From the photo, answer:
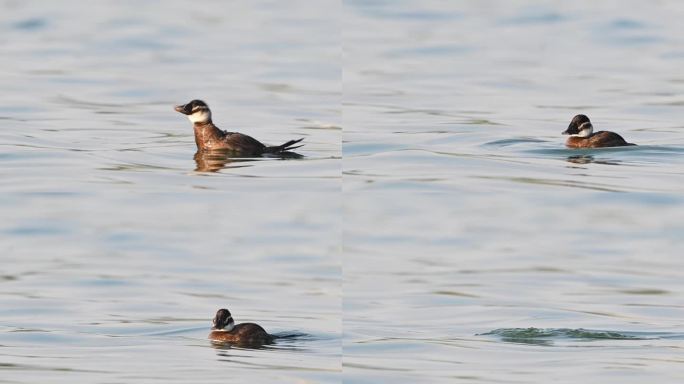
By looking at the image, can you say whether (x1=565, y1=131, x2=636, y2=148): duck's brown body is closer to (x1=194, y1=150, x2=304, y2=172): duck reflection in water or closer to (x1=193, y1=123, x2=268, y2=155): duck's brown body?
(x1=194, y1=150, x2=304, y2=172): duck reflection in water

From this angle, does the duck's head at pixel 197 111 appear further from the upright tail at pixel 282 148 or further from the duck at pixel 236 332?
the duck at pixel 236 332

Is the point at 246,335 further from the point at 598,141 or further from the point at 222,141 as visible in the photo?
the point at 598,141

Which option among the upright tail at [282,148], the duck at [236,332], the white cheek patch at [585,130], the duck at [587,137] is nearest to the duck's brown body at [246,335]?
the duck at [236,332]

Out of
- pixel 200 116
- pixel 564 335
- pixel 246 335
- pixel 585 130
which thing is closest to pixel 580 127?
pixel 585 130

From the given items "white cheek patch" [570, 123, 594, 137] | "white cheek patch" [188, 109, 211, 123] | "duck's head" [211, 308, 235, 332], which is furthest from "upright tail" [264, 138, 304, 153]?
"duck's head" [211, 308, 235, 332]

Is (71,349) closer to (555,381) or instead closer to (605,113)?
(555,381)
